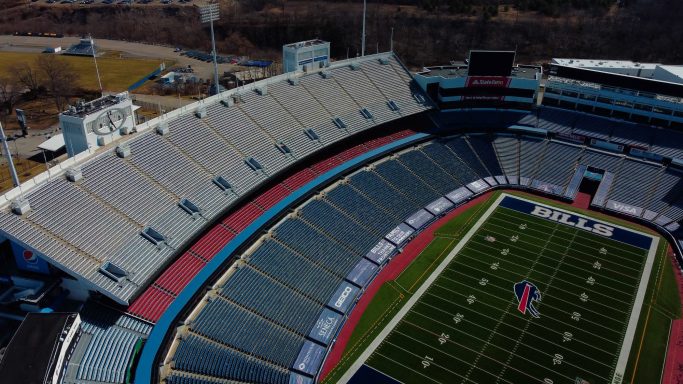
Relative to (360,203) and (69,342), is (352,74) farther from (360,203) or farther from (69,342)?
(69,342)

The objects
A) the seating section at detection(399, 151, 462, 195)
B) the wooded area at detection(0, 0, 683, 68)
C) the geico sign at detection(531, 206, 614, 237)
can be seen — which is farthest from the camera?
the wooded area at detection(0, 0, 683, 68)

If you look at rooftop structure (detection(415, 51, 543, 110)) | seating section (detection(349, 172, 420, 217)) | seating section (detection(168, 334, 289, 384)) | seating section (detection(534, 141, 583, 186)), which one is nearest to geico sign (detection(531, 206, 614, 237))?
seating section (detection(534, 141, 583, 186))

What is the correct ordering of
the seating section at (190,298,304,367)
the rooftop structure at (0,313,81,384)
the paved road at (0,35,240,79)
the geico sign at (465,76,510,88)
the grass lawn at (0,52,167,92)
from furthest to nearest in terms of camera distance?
the paved road at (0,35,240,79), the grass lawn at (0,52,167,92), the geico sign at (465,76,510,88), the seating section at (190,298,304,367), the rooftop structure at (0,313,81,384)

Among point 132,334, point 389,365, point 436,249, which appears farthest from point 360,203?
point 132,334

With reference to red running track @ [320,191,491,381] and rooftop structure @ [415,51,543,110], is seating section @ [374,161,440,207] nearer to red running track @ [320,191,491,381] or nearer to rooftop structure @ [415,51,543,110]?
red running track @ [320,191,491,381]

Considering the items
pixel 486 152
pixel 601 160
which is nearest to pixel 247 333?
pixel 486 152

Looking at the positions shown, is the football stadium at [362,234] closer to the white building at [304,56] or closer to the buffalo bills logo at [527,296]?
the buffalo bills logo at [527,296]

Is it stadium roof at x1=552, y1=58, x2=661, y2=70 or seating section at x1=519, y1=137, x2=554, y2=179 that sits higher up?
stadium roof at x1=552, y1=58, x2=661, y2=70
